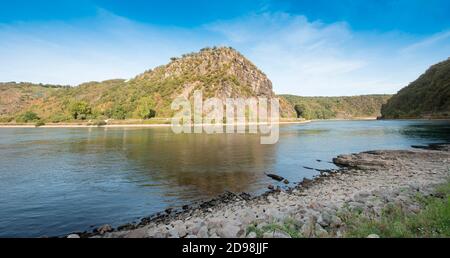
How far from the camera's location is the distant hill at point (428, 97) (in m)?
153

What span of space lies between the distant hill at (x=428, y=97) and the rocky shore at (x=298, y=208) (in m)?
154

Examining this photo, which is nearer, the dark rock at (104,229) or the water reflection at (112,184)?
the dark rock at (104,229)

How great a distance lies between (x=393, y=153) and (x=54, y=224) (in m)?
35.6

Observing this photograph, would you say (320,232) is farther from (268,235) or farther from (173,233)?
(173,233)

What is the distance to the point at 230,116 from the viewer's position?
160250 mm

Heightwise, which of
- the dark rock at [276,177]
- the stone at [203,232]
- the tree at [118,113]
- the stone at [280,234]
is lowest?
the dark rock at [276,177]

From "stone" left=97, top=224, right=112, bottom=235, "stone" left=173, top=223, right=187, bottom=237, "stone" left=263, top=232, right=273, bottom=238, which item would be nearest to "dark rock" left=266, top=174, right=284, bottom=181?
"stone" left=173, top=223, right=187, bottom=237

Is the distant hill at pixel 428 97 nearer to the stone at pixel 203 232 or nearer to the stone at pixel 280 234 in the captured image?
the stone at pixel 280 234

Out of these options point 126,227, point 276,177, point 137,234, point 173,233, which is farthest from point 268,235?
point 276,177

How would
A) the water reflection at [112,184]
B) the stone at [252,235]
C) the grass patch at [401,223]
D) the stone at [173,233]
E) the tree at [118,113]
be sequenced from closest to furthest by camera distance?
the grass patch at [401,223]
the stone at [252,235]
the stone at [173,233]
the water reflection at [112,184]
the tree at [118,113]

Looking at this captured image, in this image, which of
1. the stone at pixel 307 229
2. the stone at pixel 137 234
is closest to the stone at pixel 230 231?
the stone at pixel 307 229

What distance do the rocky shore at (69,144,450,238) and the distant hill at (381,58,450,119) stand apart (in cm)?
15372
